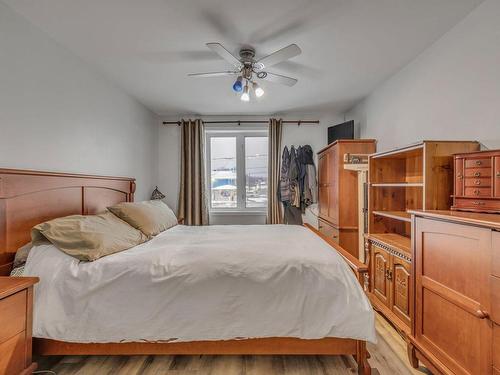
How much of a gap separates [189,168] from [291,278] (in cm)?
285

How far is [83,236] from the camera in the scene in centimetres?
164

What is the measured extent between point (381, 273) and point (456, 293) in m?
0.92

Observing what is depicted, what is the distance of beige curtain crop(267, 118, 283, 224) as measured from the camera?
393 centimetres

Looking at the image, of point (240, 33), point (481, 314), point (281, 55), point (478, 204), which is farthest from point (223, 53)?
point (481, 314)

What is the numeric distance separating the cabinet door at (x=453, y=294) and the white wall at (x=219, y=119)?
2695mm

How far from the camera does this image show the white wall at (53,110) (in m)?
1.67

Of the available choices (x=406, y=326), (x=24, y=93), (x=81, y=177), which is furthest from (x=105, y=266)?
(x=406, y=326)

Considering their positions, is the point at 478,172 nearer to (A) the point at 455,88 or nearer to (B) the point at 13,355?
(A) the point at 455,88

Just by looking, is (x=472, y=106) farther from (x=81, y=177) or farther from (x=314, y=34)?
(x=81, y=177)

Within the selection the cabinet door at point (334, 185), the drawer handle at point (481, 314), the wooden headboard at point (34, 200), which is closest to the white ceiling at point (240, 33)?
the cabinet door at point (334, 185)

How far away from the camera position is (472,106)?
175 centimetres

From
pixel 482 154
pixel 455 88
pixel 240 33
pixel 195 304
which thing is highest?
pixel 240 33

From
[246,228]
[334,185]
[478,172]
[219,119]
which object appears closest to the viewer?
[478,172]

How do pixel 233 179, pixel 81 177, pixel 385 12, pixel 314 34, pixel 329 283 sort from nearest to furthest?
pixel 329 283
pixel 385 12
pixel 314 34
pixel 81 177
pixel 233 179
